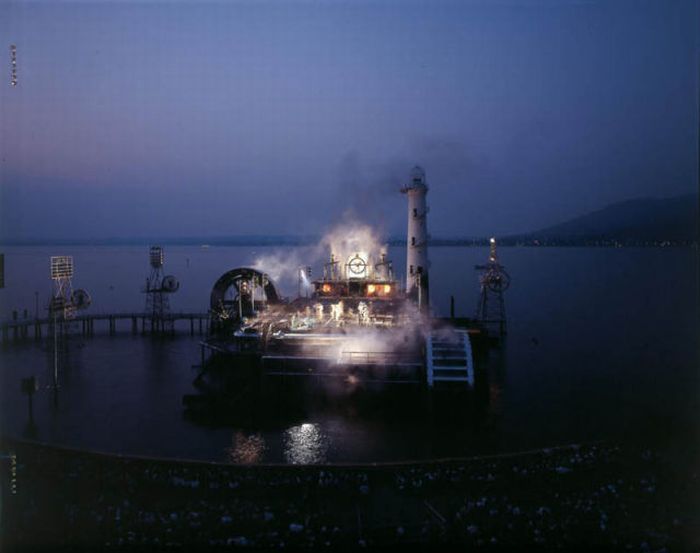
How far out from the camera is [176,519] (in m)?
17.3

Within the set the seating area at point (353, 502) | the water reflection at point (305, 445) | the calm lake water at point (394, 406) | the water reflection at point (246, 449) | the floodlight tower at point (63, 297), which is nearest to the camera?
the seating area at point (353, 502)

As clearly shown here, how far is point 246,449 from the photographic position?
25578mm

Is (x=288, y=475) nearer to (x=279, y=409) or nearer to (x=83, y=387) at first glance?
(x=279, y=409)

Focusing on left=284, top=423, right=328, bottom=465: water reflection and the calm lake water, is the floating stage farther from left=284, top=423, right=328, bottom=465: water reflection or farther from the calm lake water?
left=284, top=423, right=328, bottom=465: water reflection

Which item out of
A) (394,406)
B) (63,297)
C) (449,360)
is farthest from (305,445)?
(63,297)

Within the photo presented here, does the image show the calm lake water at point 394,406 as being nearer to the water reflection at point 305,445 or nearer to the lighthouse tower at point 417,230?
the water reflection at point 305,445

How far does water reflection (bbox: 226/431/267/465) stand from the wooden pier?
28430mm

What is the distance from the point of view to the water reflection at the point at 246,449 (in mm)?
24272

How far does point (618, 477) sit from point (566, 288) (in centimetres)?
9897

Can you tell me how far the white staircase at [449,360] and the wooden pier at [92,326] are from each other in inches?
1223

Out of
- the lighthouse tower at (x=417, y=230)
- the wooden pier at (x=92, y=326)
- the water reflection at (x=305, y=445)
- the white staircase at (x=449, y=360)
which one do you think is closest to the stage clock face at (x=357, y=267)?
the lighthouse tower at (x=417, y=230)

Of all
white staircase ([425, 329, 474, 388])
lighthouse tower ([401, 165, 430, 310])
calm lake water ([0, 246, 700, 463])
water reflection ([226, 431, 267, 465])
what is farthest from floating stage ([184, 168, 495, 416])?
lighthouse tower ([401, 165, 430, 310])

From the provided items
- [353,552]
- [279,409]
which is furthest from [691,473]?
[279,409]

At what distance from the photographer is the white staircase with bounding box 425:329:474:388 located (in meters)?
30.8
